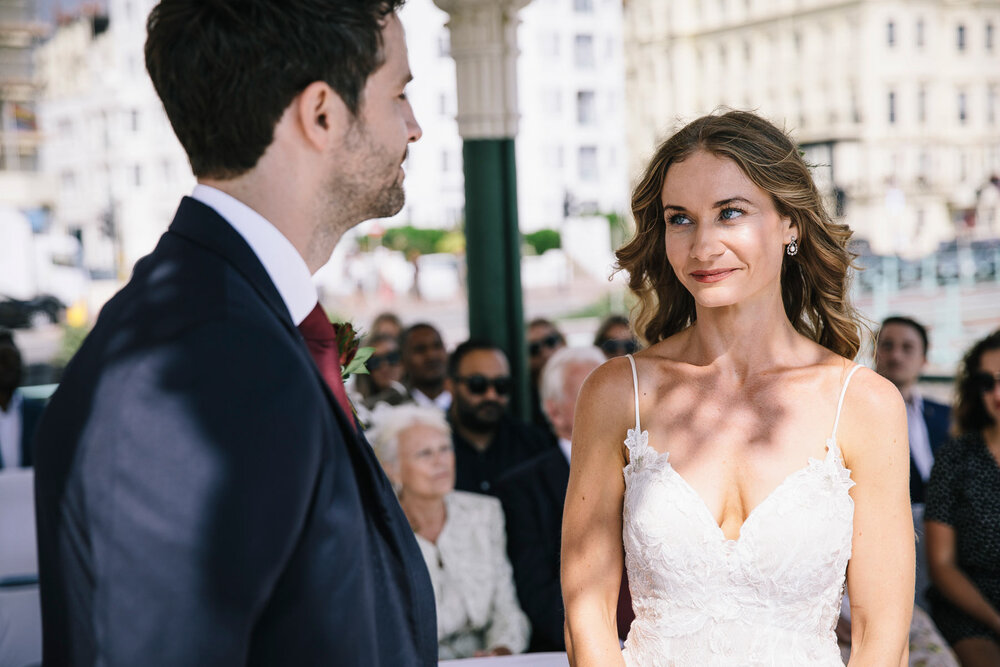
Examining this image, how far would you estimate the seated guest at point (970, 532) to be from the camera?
13.6 ft

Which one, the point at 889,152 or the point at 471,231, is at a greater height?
the point at 889,152

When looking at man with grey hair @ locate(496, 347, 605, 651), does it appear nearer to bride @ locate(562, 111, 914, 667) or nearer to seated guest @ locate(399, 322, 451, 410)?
bride @ locate(562, 111, 914, 667)

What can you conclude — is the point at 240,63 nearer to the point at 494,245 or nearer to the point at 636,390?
the point at 636,390

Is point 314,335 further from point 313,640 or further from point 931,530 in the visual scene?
point 931,530

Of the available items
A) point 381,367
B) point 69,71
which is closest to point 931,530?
point 381,367

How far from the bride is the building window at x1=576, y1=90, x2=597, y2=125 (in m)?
37.7

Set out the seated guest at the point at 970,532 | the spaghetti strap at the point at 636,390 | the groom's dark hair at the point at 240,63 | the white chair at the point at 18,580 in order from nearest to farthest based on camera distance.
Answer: the groom's dark hair at the point at 240,63, the spaghetti strap at the point at 636,390, the white chair at the point at 18,580, the seated guest at the point at 970,532

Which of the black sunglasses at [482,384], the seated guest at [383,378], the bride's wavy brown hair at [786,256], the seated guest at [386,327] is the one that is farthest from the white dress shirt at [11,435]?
the bride's wavy brown hair at [786,256]

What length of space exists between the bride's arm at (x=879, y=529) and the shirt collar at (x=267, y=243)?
1589 millimetres

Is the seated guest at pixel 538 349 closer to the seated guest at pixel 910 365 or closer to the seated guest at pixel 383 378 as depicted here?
the seated guest at pixel 383 378

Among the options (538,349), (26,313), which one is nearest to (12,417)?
(538,349)

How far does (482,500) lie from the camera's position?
15.0 ft

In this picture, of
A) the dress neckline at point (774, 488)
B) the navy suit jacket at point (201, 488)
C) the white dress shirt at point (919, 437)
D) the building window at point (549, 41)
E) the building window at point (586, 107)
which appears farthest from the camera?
the building window at point (549, 41)

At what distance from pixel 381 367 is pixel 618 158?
34018 mm
